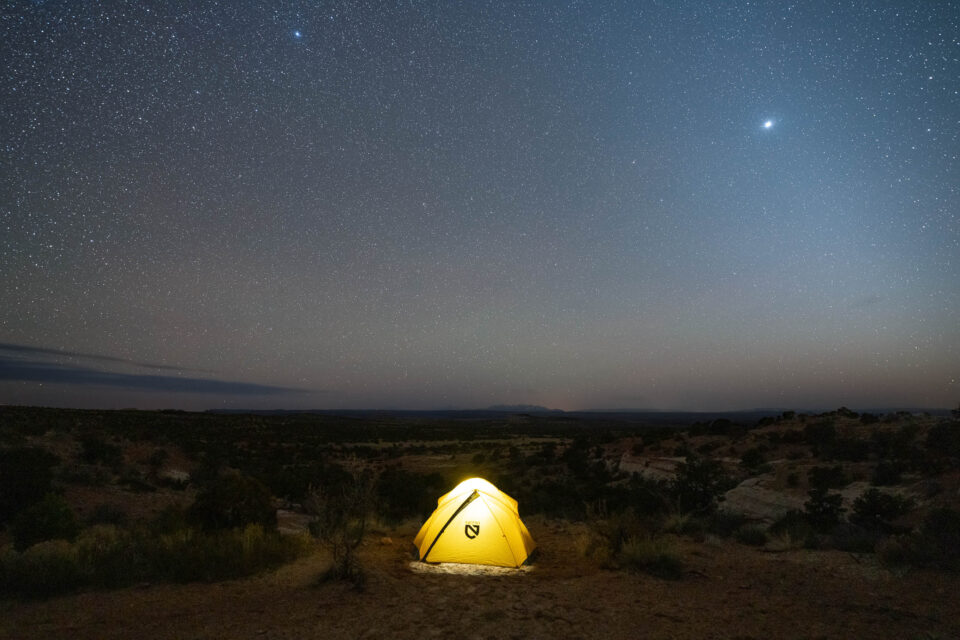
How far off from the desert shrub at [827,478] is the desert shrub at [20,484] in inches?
844

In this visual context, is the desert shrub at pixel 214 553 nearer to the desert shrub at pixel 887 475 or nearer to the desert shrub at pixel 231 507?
the desert shrub at pixel 231 507

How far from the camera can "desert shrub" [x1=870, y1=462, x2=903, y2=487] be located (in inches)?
608

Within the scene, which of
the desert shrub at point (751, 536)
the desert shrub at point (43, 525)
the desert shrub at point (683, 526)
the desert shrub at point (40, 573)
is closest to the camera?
the desert shrub at point (40, 573)

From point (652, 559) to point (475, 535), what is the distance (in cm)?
336

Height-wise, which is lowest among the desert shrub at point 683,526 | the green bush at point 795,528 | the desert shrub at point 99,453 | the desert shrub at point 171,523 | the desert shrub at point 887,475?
the desert shrub at point 99,453

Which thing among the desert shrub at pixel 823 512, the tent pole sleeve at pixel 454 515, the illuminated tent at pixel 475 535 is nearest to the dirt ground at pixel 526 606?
the illuminated tent at pixel 475 535

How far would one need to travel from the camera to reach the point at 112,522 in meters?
13.7

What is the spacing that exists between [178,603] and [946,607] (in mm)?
10357

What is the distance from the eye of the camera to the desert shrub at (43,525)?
31.3ft

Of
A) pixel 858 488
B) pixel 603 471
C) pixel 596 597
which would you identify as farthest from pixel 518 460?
pixel 596 597

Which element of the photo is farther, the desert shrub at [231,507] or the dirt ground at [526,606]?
the desert shrub at [231,507]

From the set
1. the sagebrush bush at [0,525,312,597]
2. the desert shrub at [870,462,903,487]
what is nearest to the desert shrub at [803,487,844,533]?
the desert shrub at [870,462,903,487]

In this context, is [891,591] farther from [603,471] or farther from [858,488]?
[603,471]

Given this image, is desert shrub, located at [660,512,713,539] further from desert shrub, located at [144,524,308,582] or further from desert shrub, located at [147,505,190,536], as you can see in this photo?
desert shrub, located at [147,505,190,536]
